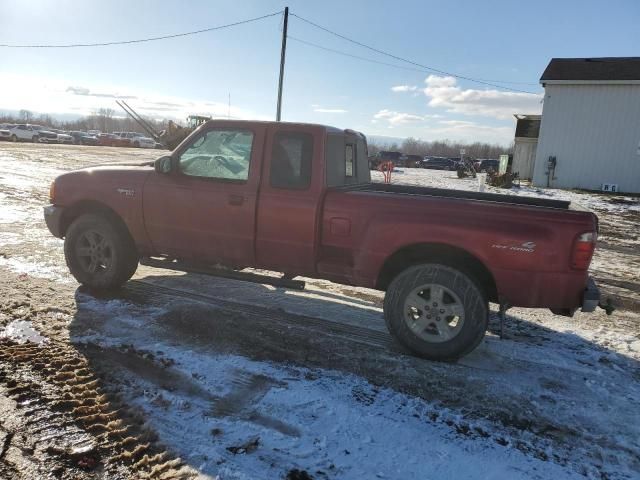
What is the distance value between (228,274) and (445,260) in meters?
2.26

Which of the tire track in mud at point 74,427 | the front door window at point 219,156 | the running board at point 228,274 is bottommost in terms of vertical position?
the tire track in mud at point 74,427

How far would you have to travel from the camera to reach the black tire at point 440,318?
3953mm

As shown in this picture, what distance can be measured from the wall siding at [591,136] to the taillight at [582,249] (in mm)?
24696

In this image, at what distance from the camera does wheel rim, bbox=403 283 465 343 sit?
13.2 ft

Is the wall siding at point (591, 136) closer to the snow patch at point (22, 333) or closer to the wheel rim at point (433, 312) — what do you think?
the wheel rim at point (433, 312)

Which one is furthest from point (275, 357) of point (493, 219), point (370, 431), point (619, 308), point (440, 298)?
point (619, 308)

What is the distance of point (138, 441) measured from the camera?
2.78 meters

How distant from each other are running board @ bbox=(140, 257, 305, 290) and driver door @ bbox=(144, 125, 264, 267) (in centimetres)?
10

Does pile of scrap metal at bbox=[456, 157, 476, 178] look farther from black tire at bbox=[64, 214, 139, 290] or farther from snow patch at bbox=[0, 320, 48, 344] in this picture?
snow patch at bbox=[0, 320, 48, 344]

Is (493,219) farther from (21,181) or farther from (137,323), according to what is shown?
(21,181)

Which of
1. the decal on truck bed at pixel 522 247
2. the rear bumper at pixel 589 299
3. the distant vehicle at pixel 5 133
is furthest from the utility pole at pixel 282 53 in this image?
the distant vehicle at pixel 5 133

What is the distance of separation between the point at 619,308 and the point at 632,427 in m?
3.08

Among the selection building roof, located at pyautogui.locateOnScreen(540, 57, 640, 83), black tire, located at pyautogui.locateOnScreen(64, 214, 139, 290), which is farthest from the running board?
building roof, located at pyautogui.locateOnScreen(540, 57, 640, 83)

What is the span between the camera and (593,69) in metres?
25.4
